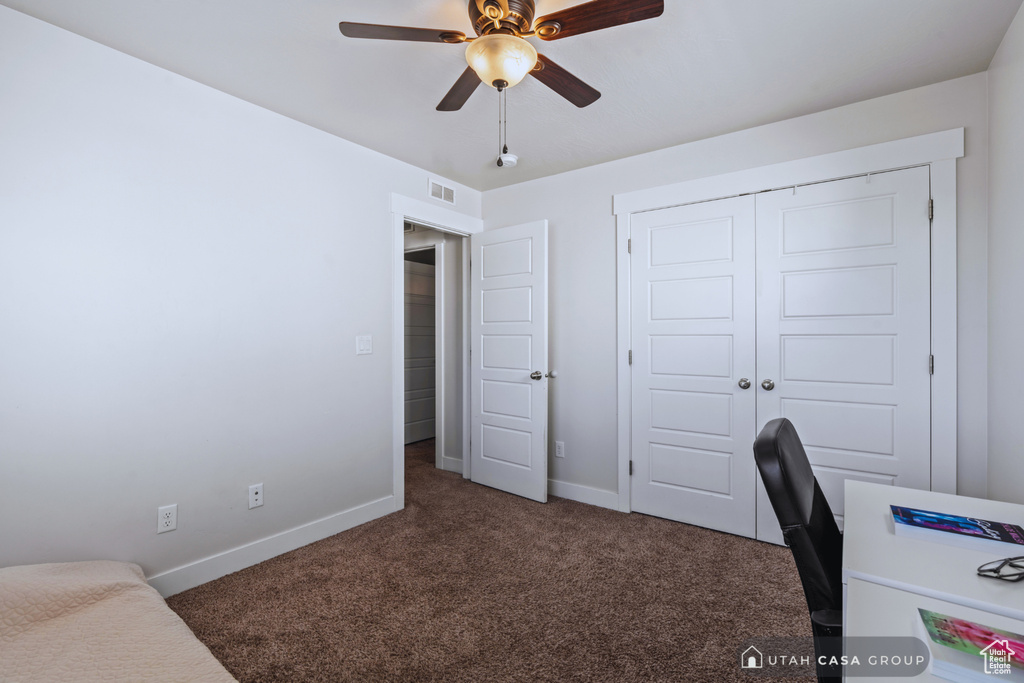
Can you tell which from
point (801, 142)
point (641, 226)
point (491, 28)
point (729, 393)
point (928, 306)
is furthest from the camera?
point (641, 226)

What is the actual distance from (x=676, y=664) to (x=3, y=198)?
307 cm

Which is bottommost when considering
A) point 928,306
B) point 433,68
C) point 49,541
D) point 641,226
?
point 49,541

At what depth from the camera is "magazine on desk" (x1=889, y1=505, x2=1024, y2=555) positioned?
113 centimetres

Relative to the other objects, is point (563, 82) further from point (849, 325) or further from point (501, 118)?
point (849, 325)

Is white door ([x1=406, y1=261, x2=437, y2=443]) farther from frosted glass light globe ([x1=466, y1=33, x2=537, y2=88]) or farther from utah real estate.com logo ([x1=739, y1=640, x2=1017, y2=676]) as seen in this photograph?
utah real estate.com logo ([x1=739, y1=640, x2=1017, y2=676])

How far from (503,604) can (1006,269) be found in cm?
259

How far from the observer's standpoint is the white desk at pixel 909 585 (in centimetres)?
86

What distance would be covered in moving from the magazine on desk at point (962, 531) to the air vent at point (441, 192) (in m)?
3.24

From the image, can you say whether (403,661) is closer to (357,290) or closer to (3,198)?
(357,290)

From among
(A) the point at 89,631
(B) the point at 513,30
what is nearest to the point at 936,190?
(B) the point at 513,30

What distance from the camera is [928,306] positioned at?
7.76ft

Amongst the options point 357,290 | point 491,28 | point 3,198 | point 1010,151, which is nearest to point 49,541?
point 3,198

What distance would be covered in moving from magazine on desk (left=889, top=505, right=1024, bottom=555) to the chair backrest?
0.24 m

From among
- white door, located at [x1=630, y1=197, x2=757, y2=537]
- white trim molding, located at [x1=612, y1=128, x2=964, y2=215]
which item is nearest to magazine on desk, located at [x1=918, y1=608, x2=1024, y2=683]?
white door, located at [x1=630, y1=197, x2=757, y2=537]
